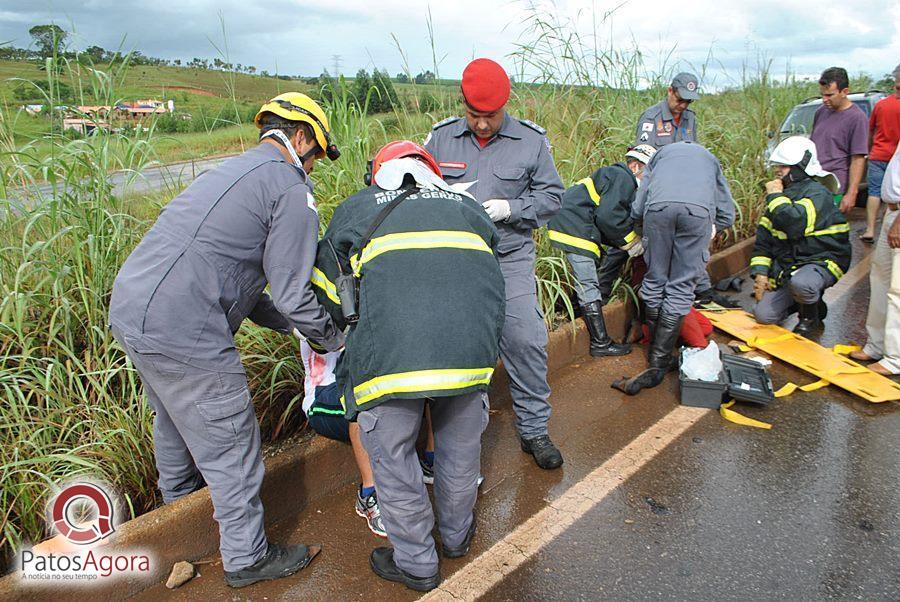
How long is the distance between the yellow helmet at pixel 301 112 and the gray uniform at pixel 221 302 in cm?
16

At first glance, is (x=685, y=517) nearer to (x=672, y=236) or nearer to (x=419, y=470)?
(x=419, y=470)

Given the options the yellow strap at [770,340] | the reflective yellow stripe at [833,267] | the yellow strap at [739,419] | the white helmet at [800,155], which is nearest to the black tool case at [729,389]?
the yellow strap at [739,419]

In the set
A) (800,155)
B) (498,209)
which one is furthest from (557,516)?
(800,155)

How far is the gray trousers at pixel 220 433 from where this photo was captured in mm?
2266

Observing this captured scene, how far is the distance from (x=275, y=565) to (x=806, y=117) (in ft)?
30.9

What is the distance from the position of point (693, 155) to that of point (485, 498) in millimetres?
2856

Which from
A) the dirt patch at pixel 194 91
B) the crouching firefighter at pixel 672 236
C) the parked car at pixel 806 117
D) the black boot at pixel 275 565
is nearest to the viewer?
the black boot at pixel 275 565

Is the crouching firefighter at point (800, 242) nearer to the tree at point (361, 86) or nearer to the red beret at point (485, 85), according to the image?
the red beret at point (485, 85)

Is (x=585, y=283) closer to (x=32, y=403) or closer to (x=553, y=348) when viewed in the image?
(x=553, y=348)

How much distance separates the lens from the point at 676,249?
14.1 feet

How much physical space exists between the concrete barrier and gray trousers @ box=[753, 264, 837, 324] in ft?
12.0

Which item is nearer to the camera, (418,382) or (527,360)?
(418,382)

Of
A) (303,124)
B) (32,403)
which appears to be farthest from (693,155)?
(32,403)

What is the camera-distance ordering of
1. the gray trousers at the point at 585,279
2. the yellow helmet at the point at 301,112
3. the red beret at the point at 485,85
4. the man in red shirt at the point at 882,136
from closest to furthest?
the yellow helmet at the point at 301,112 → the red beret at the point at 485,85 → the gray trousers at the point at 585,279 → the man in red shirt at the point at 882,136
